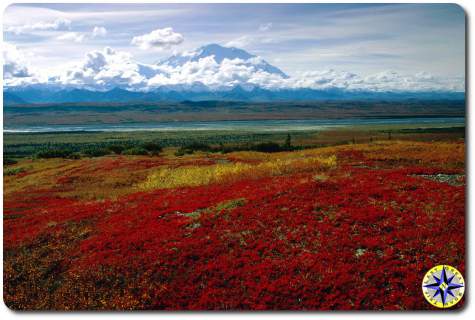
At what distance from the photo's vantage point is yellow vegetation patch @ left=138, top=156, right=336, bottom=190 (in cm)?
1939

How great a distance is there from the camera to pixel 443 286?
12172 millimetres

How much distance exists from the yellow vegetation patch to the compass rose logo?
815cm

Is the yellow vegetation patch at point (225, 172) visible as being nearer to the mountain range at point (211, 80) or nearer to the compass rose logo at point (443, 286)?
the mountain range at point (211, 80)

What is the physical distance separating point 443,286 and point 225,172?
11.2m

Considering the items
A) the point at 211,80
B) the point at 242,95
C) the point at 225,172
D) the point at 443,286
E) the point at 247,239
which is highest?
the point at 211,80

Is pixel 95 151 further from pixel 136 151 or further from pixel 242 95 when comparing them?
pixel 242 95

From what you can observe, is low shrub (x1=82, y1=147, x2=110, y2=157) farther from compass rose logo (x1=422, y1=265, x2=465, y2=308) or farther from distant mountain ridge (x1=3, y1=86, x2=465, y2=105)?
compass rose logo (x1=422, y1=265, x2=465, y2=308)

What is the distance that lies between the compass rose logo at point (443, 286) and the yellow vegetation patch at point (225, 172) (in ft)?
26.7

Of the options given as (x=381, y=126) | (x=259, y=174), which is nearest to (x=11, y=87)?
(x=259, y=174)

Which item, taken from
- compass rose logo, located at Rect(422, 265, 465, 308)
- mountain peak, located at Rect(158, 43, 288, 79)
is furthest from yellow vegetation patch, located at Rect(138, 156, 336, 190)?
compass rose logo, located at Rect(422, 265, 465, 308)

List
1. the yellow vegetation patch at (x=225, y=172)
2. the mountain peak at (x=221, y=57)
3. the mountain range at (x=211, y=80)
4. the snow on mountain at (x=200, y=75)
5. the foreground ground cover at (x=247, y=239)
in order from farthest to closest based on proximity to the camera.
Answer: the yellow vegetation patch at (x=225, y=172)
the mountain peak at (x=221, y=57)
the mountain range at (x=211, y=80)
the snow on mountain at (x=200, y=75)
the foreground ground cover at (x=247, y=239)

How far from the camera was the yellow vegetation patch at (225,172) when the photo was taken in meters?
19.4

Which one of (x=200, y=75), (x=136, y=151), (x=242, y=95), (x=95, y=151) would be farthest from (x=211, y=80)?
(x=95, y=151)

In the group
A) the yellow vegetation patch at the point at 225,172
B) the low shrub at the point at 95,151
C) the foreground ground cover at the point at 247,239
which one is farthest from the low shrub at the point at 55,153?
the yellow vegetation patch at the point at 225,172
